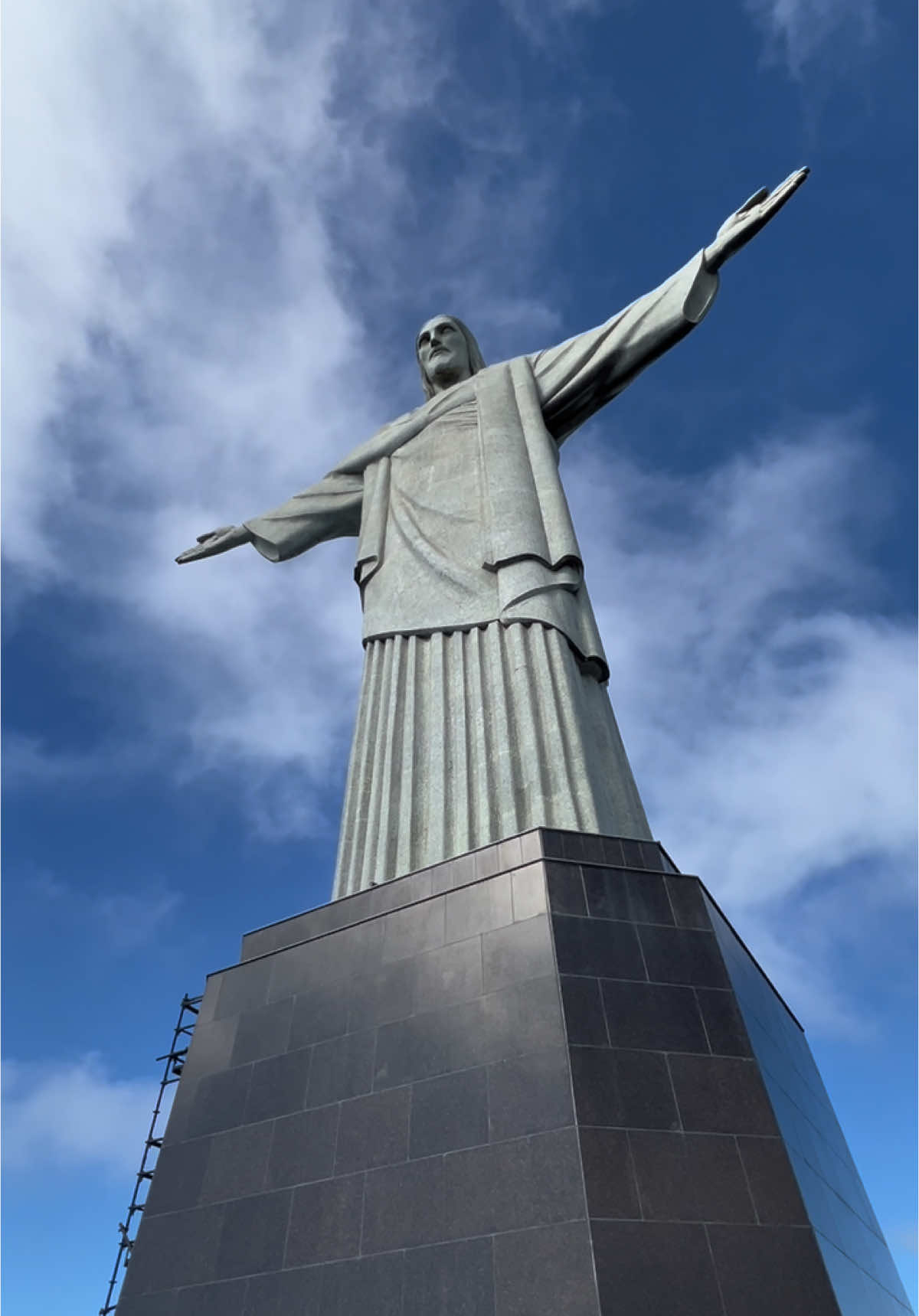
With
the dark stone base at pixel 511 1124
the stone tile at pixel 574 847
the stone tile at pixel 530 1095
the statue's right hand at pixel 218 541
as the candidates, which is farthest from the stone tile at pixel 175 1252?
the statue's right hand at pixel 218 541

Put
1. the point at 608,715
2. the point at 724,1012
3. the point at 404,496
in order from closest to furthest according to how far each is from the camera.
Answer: the point at 724,1012
the point at 608,715
the point at 404,496

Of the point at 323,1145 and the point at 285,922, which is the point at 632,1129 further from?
the point at 285,922

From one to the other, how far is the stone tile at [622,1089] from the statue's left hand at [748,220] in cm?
781

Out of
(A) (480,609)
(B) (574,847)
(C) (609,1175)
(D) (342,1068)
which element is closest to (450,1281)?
(C) (609,1175)

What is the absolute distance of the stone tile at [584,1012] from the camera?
517 cm

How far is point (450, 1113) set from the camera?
5.18 m

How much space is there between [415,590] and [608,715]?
234cm

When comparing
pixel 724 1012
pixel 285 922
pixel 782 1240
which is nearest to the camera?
pixel 782 1240

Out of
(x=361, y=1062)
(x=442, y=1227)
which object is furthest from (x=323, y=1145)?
(x=442, y=1227)

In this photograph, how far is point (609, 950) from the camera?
18.7 ft

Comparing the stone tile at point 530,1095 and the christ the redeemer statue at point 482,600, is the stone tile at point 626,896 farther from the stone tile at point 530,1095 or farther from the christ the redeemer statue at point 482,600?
the stone tile at point 530,1095

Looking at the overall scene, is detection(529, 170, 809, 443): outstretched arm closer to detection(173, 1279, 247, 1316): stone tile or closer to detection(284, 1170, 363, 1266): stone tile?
detection(284, 1170, 363, 1266): stone tile

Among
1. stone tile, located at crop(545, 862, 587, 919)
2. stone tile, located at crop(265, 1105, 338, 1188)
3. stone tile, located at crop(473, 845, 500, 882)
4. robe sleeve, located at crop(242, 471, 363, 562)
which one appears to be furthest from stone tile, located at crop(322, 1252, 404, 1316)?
robe sleeve, located at crop(242, 471, 363, 562)

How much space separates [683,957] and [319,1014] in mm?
2519
